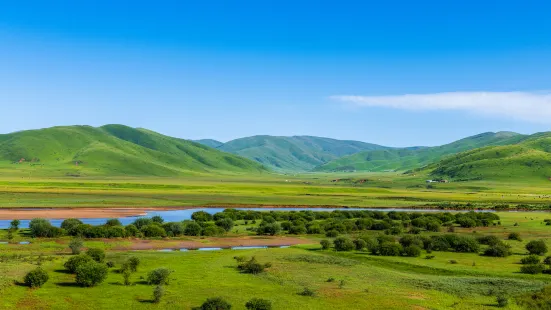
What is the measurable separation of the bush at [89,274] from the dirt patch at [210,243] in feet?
70.4

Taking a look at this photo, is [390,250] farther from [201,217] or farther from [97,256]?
[201,217]

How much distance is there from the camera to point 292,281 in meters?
46.9

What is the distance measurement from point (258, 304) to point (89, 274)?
57.0 feet

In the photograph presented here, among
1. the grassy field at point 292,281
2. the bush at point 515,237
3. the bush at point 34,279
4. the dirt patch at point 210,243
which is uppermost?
the bush at point 34,279

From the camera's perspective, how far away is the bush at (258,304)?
119ft

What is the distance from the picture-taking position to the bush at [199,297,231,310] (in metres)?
36.0

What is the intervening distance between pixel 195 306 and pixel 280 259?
71.4ft

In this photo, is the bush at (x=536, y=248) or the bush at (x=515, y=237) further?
the bush at (x=515, y=237)

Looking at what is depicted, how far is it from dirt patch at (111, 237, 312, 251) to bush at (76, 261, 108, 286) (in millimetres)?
21470

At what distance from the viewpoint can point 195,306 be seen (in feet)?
124

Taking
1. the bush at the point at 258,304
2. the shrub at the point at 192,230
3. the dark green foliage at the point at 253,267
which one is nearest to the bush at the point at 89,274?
the dark green foliage at the point at 253,267

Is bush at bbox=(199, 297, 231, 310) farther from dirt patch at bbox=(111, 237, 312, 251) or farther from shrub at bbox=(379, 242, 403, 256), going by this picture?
dirt patch at bbox=(111, 237, 312, 251)

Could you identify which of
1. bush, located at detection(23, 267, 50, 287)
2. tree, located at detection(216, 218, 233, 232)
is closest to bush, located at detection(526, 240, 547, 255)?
tree, located at detection(216, 218, 233, 232)

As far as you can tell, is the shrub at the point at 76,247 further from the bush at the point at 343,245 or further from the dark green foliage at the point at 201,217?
the dark green foliage at the point at 201,217
